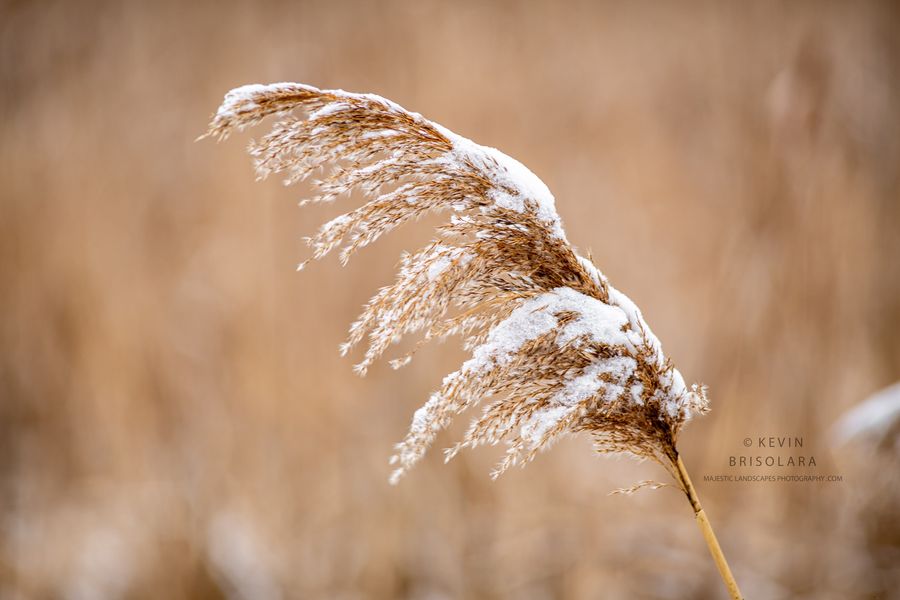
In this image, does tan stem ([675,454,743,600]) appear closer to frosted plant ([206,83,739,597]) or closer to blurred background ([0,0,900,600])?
frosted plant ([206,83,739,597])

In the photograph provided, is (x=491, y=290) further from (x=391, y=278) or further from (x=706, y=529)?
(x=391, y=278)

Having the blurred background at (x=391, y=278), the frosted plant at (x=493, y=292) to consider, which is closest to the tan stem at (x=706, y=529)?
the frosted plant at (x=493, y=292)

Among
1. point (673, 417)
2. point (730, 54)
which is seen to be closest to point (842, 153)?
point (730, 54)

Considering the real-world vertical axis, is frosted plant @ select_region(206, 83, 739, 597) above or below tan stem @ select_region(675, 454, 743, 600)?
above

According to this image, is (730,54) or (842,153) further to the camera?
(730,54)

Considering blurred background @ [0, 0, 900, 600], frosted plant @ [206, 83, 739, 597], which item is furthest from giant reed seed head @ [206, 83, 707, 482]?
blurred background @ [0, 0, 900, 600]

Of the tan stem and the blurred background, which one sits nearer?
the tan stem

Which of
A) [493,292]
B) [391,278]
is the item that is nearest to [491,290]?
[493,292]

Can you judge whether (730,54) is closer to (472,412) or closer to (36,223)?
(472,412)

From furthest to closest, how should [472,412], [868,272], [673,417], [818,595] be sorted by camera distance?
[472,412], [868,272], [818,595], [673,417]
